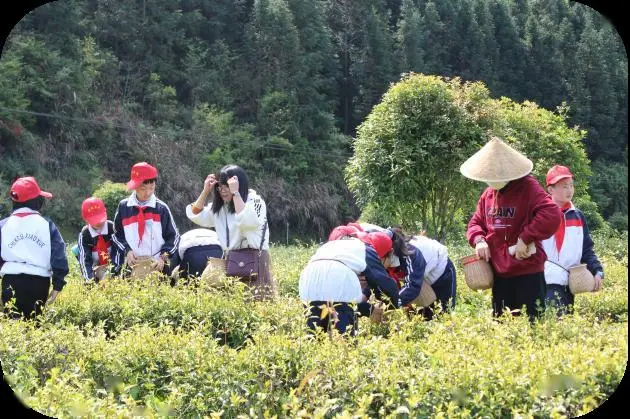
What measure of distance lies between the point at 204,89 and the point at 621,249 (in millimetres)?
29550

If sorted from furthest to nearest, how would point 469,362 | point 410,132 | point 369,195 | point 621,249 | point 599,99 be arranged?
point 599,99 → point 621,249 → point 369,195 → point 410,132 → point 469,362

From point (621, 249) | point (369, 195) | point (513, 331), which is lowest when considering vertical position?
point (621, 249)

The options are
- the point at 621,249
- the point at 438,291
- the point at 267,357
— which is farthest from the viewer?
the point at 621,249

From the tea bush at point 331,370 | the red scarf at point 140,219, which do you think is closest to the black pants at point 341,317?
the tea bush at point 331,370

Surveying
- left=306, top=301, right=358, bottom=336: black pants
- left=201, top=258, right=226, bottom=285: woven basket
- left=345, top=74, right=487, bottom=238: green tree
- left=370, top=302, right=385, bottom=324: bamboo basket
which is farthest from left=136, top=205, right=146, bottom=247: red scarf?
left=345, top=74, right=487, bottom=238: green tree

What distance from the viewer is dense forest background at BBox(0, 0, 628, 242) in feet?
128

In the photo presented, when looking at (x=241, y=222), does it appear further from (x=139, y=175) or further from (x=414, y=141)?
(x=414, y=141)

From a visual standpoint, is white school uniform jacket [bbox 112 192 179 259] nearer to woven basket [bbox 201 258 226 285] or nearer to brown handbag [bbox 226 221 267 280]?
woven basket [bbox 201 258 226 285]

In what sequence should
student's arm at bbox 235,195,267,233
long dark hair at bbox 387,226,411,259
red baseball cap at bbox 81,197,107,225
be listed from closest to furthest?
A: long dark hair at bbox 387,226,411,259 → student's arm at bbox 235,195,267,233 → red baseball cap at bbox 81,197,107,225

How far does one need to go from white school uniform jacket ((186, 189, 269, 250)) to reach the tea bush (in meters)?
1.17

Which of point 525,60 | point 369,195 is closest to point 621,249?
point 369,195

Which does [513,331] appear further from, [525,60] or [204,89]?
[525,60]

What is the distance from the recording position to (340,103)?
57.2 m

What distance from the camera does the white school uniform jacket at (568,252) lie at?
6.71 m
